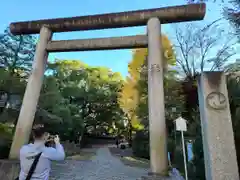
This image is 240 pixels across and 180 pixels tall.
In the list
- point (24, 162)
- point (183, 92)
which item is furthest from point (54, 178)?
point (183, 92)

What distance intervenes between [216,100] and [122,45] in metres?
2.75

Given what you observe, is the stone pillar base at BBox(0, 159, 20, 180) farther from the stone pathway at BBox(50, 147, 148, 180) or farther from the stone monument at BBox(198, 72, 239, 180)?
the stone monument at BBox(198, 72, 239, 180)

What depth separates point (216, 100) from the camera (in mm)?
3457

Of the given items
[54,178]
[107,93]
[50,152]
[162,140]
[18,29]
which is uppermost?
[107,93]

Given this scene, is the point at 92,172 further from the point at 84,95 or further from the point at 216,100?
the point at 84,95

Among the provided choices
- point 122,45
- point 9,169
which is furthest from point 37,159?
point 122,45

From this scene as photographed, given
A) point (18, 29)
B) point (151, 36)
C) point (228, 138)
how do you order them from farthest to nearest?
point (18, 29), point (151, 36), point (228, 138)

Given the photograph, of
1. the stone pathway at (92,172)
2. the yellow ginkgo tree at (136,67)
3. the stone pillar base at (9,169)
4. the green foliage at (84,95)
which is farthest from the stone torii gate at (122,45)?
the green foliage at (84,95)

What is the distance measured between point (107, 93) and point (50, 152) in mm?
20530

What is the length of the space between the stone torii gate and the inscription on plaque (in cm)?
99

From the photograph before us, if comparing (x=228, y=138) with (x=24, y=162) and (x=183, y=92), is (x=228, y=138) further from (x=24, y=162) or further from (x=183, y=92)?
(x=183, y=92)

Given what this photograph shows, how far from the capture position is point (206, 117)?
3.44 metres

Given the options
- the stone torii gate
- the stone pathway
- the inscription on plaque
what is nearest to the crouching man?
the stone torii gate

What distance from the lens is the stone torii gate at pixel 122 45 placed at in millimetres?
3963
